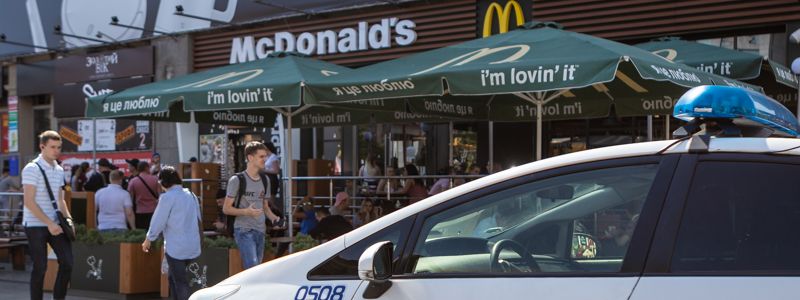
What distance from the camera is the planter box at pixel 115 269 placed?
992cm

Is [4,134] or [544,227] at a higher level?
[4,134]

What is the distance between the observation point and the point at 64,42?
20891mm

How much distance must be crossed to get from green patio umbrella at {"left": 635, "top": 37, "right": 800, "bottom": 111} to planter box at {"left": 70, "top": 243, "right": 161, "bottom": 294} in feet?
21.4

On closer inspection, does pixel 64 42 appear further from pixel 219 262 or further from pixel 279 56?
pixel 219 262

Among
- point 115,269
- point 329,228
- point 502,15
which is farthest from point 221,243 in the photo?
point 502,15

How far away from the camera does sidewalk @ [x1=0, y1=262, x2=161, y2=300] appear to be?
10284 mm

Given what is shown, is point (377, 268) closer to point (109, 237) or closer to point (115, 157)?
point (109, 237)

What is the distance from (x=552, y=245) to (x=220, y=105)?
6.26m

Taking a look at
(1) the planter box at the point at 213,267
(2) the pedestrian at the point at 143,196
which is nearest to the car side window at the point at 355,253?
(1) the planter box at the point at 213,267

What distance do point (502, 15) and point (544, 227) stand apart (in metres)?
11.0

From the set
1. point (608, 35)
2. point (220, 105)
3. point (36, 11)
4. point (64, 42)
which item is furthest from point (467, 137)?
point (36, 11)

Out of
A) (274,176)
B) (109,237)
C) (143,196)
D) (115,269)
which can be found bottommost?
(115,269)

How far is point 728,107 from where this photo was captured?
3363 mm

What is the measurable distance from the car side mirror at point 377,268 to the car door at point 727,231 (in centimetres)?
98
